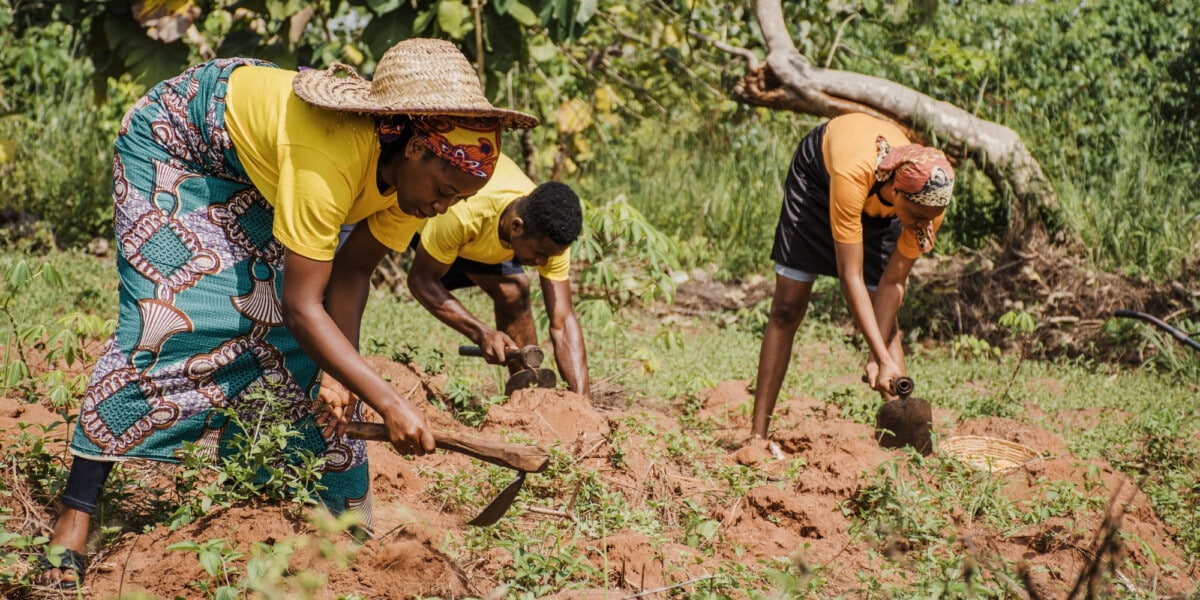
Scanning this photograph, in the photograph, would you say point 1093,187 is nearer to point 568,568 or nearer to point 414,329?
point 414,329

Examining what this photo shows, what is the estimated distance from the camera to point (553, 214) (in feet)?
12.7

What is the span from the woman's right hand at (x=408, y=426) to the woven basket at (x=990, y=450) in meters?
2.38

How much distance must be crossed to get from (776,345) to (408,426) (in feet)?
7.16

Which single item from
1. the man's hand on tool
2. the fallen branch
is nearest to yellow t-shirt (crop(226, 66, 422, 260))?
the fallen branch

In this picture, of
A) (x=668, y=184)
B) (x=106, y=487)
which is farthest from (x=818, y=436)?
(x=668, y=184)

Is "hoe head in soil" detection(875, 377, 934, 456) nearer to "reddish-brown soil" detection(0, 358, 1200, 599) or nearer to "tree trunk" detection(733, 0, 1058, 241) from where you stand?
"reddish-brown soil" detection(0, 358, 1200, 599)

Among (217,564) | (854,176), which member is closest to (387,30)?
(854,176)

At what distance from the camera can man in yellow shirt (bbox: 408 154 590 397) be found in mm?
3928

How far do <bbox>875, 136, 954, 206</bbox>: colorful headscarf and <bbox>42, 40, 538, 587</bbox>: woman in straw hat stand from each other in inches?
61.3

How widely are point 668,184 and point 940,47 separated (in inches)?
82.7

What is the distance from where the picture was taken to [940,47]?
7.35 meters

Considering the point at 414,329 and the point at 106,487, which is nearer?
the point at 106,487

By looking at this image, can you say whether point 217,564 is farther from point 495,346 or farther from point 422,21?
point 422,21

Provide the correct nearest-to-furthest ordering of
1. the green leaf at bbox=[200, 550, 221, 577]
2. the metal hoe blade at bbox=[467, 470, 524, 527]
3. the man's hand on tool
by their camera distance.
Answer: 1. the green leaf at bbox=[200, 550, 221, 577]
2. the metal hoe blade at bbox=[467, 470, 524, 527]
3. the man's hand on tool
